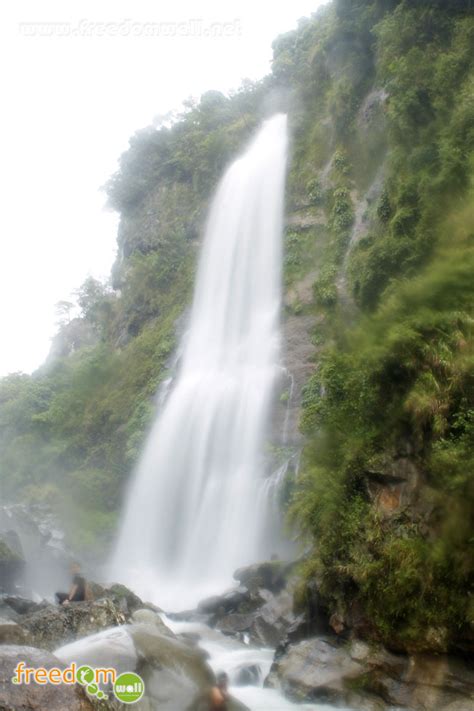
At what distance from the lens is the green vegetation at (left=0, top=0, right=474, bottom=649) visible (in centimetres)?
696

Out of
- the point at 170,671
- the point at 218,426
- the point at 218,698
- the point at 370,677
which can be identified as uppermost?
the point at 218,426

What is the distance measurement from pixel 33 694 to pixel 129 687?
1.83m

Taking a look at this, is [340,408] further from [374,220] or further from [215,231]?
[215,231]

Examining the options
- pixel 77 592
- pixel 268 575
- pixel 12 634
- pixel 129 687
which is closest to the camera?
pixel 129 687

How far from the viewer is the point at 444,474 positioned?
6586 mm

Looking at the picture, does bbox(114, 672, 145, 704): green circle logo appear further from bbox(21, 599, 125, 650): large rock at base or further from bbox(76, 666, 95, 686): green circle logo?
bbox(21, 599, 125, 650): large rock at base

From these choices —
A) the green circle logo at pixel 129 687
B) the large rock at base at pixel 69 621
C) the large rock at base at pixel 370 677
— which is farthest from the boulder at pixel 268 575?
the green circle logo at pixel 129 687

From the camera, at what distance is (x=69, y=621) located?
851cm

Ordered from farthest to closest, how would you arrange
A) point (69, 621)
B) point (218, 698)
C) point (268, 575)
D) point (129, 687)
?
point (268, 575), point (69, 621), point (218, 698), point (129, 687)

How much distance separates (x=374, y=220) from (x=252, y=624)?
1280cm

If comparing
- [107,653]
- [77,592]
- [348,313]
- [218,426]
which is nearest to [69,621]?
[77,592]

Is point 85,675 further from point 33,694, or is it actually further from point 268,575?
point 268,575

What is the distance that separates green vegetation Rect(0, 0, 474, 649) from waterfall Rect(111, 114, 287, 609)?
4.35 ft

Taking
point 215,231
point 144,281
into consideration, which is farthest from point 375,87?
point 144,281
